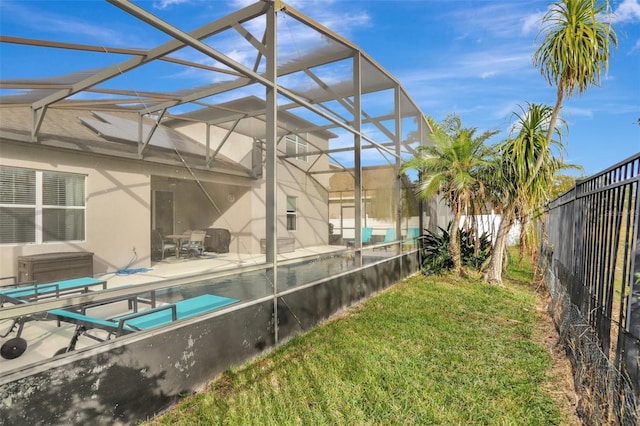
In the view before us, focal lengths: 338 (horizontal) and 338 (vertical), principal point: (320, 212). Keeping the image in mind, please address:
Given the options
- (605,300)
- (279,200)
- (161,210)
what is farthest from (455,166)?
(161,210)

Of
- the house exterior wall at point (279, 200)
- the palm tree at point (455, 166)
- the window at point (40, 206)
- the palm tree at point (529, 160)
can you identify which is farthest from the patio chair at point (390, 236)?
the window at point (40, 206)

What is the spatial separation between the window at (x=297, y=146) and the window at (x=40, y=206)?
3601 millimetres

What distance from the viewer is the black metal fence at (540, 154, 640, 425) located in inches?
87.3

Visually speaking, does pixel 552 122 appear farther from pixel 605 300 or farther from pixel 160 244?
pixel 160 244

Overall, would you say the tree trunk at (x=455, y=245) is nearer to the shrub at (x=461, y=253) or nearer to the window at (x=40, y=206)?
the shrub at (x=461, y=253)

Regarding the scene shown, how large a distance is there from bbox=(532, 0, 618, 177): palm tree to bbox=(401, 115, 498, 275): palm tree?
5.67ft

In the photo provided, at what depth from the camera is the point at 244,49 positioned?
457cm

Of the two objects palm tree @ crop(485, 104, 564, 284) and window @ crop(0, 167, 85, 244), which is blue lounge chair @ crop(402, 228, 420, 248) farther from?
window @ crop(0, 167, 85, 244)

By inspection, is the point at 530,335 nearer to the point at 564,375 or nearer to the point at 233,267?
the point at 564,375

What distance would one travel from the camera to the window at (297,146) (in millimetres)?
6736

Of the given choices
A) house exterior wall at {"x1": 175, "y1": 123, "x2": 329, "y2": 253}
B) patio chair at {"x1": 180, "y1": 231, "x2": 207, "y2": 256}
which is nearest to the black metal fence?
house exterior wall at {"x1": 175, "y1": 123, "x2": 329, "y2": 253}

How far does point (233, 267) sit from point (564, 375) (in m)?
3.62

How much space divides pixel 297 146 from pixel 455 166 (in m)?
4.06

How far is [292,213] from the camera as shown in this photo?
5.86 metres
